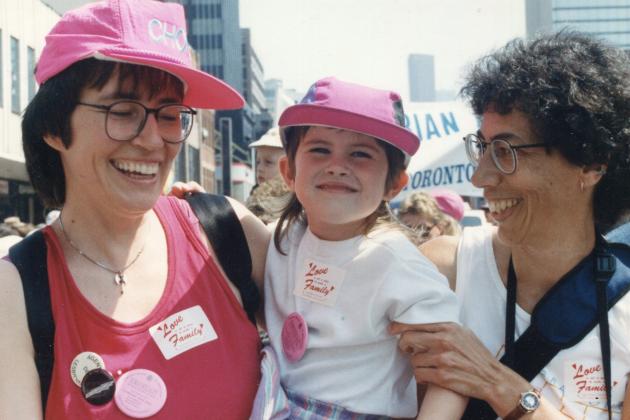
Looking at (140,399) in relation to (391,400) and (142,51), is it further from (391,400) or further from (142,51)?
(142,51)

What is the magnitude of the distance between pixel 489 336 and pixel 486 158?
68cm

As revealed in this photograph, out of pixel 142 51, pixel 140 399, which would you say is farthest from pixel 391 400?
pixel 142 51

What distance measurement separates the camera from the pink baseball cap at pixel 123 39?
2168mm

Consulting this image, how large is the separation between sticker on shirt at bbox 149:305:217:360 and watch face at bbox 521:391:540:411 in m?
1.05

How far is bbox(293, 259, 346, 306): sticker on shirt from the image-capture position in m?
2.59

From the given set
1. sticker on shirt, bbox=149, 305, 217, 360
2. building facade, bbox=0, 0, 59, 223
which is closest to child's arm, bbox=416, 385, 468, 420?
sticker on shirt, bbox=149, 305, 217, 360

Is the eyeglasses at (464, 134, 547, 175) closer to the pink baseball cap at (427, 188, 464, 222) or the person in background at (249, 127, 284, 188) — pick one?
the person in background at (249, 127, 284, 188)

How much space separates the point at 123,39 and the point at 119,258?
74cm

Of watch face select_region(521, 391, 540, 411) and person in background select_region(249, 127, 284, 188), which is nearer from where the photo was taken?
watch face select_region(521, 391, 540, 411)

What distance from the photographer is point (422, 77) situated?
143 m

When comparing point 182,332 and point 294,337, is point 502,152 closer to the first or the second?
point 294,337

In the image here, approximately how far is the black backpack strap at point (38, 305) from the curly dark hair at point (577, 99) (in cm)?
175

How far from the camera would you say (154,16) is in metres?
2.32

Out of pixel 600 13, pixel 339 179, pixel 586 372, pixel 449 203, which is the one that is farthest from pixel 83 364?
pixel 600 13
